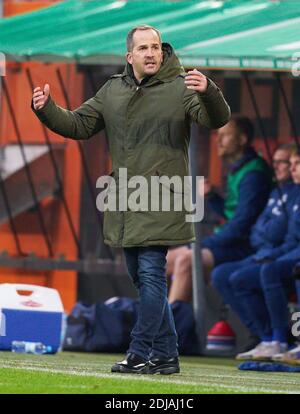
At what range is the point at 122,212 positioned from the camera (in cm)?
888

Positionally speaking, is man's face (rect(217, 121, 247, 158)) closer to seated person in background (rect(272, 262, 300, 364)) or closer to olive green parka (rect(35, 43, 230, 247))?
seated person in background (rect(272, 262, 300, 364))

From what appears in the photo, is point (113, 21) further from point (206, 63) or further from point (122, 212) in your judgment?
point (122, 212)

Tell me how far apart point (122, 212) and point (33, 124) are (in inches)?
257

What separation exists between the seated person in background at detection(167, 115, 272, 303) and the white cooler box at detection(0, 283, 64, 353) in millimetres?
1373

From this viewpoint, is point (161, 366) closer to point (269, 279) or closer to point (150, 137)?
point (150, 137)

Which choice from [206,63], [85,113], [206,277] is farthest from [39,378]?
[206,277]

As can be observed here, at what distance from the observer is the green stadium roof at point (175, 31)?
11.3 metres

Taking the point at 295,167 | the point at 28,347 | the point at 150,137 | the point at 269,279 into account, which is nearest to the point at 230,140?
the point at 295,167

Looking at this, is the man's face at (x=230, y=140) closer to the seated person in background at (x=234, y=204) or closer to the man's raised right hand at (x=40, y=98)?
the seated person in background at (x=234, y=204)

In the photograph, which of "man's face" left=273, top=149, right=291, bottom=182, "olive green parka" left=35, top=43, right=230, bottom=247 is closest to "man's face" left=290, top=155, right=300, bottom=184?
"man's face" left=273, top=149, right=291, bottom=182

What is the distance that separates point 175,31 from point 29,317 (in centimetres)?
236

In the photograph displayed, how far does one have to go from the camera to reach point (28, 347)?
461 inches

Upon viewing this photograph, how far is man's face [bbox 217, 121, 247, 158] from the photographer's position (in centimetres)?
1282
